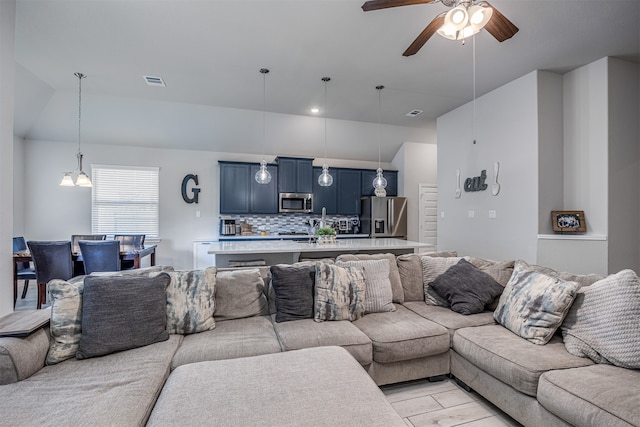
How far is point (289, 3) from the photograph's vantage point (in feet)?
8.25

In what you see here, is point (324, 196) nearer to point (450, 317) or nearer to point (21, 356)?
point (450, 317)

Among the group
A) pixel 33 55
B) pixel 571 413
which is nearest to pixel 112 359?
pixel 571 413

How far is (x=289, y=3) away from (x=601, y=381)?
10.6ft

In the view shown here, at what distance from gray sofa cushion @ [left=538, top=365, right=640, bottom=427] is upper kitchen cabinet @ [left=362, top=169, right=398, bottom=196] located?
18.2 feet

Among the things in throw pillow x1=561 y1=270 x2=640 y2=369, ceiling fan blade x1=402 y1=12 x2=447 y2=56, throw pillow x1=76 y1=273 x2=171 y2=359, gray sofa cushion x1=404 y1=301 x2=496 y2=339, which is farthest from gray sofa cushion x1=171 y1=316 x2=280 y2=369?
ceiling fan blade x1=402 y1=12 x2=447 y2=56

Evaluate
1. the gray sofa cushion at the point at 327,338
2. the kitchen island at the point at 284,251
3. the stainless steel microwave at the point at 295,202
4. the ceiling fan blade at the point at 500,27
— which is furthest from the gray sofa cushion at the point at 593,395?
the stainless steel microwave at the point at 295,202

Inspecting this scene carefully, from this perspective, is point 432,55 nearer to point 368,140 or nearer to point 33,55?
point 368,140

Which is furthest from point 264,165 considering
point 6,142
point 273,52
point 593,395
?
point 593,395

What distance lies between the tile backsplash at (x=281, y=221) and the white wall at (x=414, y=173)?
1685 mm

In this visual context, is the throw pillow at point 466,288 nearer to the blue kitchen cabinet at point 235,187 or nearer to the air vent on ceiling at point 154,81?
the air vent on ceiling at point 154,81

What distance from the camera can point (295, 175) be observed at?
6492 mm

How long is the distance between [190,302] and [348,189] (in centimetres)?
518

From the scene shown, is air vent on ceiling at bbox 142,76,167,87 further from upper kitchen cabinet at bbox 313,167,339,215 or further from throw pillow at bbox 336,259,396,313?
throw pillow at bbox 336,259,396,313

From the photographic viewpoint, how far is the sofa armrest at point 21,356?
55.2 inches
